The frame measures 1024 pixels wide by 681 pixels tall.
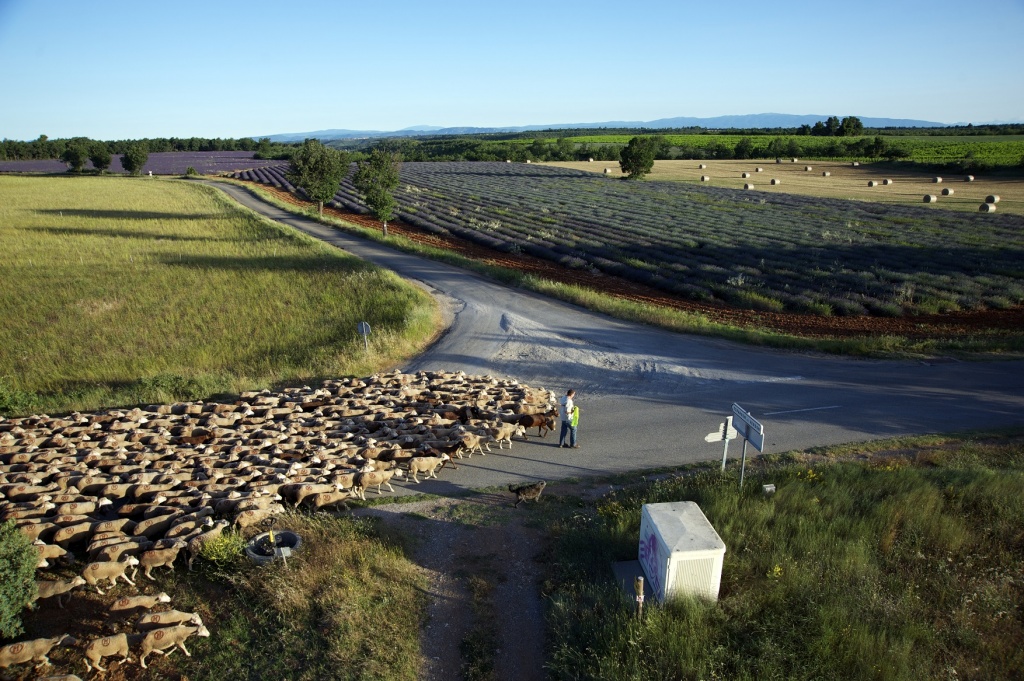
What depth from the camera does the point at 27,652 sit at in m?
7.88

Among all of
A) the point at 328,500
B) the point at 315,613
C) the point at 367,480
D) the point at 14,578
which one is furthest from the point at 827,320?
the point at 14,578

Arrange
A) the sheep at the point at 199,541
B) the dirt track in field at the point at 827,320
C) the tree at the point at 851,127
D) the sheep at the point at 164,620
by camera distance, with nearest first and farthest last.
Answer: the sheep at the point at 164,620, the sheep at the point at 199,541, the dirt track in field at the point at 827,320, the tree at the point at 851,127

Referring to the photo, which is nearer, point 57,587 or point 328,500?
point 57,587

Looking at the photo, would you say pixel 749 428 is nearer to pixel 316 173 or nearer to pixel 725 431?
pixel 725 431

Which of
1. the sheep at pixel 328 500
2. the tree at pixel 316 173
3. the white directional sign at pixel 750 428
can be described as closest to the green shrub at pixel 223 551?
the sheep at pixel 328 500

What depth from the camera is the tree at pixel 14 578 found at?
8.20 meters

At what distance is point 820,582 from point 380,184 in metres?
39.8

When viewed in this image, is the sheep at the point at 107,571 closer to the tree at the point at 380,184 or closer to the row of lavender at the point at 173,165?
the tree at the point at 380,184

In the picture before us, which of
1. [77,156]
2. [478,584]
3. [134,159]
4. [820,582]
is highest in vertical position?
[77,156]

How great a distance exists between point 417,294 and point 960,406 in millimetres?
19027

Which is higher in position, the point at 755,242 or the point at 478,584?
the point at 755,242

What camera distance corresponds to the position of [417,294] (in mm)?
26500

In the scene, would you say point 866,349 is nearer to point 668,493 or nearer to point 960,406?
point 960,406

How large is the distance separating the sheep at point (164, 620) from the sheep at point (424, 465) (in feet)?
16.4
